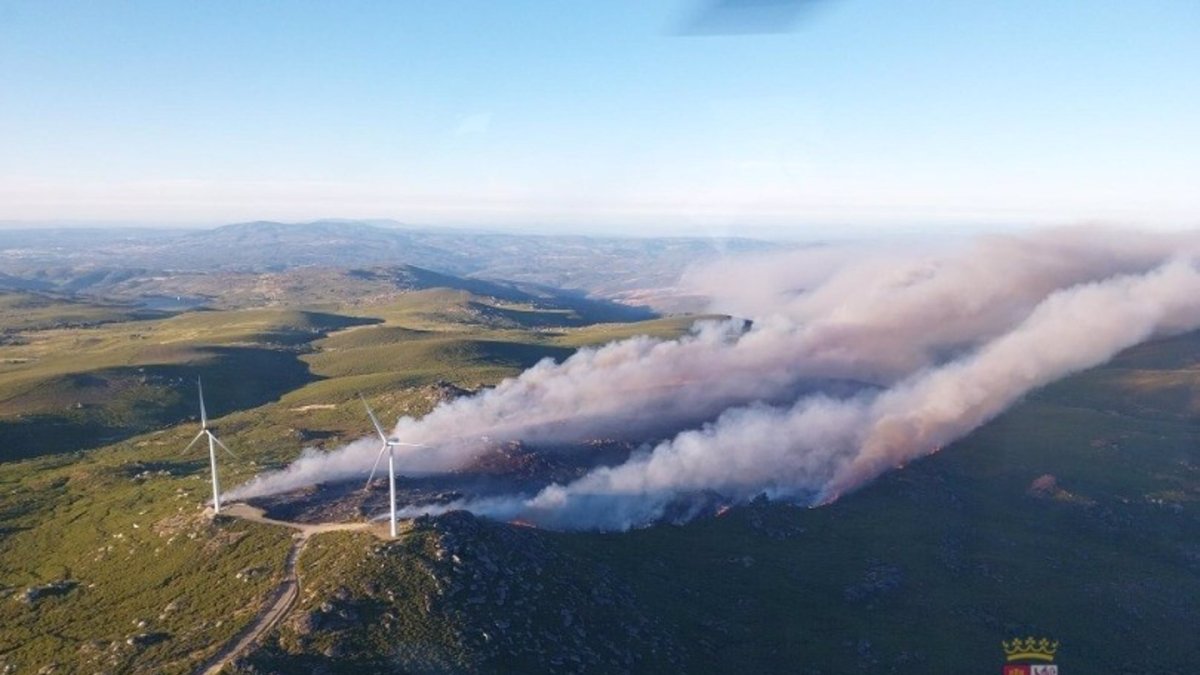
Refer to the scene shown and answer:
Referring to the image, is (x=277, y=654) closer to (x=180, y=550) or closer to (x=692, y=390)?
(x=180, y=550)

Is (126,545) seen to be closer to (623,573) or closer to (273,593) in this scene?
(273,593)

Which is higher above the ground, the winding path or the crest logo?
the winding path

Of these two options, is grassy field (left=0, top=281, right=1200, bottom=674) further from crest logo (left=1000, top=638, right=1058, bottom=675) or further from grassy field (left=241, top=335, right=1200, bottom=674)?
crest logo (left=1000, top=638, right=1058, bottom=675)

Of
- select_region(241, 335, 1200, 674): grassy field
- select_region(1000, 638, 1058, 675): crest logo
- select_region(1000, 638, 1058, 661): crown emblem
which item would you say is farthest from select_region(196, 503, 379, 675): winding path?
select_region(1000, 638, 1058, 661): crown emblem

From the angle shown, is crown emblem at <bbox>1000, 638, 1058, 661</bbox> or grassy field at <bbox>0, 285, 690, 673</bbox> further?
crown emblem at <bbox>1000, 638, 1058, 661</bbox>

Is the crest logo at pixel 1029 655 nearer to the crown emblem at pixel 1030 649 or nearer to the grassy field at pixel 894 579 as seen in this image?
the crown emblem at pixel 1030 649
